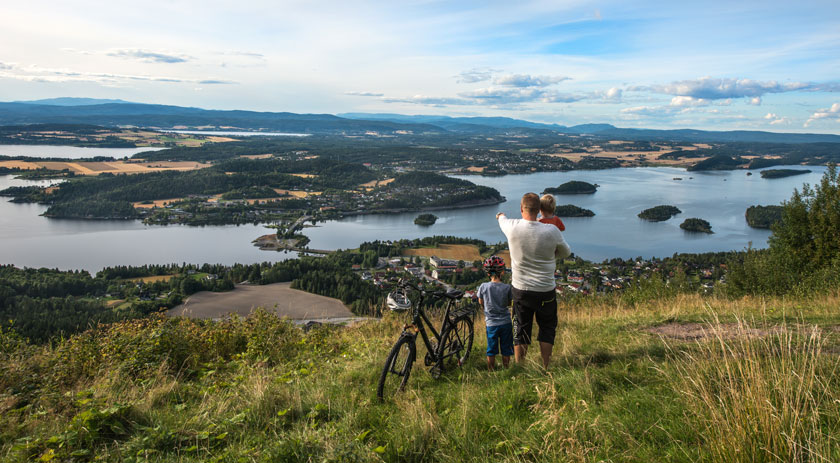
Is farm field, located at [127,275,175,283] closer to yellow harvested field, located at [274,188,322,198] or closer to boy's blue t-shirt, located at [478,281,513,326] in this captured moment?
boy's blue t-shirt, located at [478,281,513,326]

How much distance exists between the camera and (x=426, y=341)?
3.20 metres

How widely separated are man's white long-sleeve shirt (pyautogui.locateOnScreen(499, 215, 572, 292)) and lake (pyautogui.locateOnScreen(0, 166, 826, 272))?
30.2 metres

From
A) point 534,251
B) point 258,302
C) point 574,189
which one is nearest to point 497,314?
point 534,251

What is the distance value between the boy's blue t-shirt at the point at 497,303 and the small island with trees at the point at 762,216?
49.4 m

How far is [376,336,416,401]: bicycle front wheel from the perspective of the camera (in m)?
2.95

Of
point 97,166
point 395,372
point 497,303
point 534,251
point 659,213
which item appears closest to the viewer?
point 395,372

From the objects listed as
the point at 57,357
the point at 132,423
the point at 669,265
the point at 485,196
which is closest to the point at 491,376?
the point at 132,423

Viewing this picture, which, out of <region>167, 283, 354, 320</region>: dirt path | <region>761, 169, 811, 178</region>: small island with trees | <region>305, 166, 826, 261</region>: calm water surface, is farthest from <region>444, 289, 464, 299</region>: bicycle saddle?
<region>761, 169, 811, 178</region>: small island with trees

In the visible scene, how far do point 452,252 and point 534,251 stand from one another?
98.1ft

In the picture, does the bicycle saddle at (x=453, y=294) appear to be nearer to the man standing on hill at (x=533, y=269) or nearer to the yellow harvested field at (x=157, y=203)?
the man standing on hill at (x=533, y=269)

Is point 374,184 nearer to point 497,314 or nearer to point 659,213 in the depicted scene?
point 659,213

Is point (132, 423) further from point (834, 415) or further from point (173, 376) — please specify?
point (834, 415)

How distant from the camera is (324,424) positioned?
2.57 m

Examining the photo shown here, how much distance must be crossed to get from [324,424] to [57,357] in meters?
3.01
